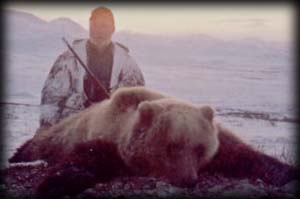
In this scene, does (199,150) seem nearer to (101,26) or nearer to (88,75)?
(88,75)

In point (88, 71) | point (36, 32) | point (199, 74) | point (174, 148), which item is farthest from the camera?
point (199, 74)

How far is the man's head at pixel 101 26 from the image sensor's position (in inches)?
152

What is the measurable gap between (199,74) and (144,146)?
28.3 inches

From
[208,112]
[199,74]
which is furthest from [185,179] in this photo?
[199,74]

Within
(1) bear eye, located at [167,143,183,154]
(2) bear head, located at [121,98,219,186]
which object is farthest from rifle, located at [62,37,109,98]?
(1) bear eye, located at [167,143,183,154]

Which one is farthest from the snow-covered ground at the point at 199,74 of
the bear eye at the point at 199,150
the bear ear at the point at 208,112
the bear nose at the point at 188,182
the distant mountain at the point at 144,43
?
the bear nose at the point at 188,182

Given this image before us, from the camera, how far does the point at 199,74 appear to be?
4.08 metres

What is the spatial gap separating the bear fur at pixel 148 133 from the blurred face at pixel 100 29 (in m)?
0.34

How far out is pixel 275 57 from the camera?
4023 mm

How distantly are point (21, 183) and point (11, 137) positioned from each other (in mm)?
283

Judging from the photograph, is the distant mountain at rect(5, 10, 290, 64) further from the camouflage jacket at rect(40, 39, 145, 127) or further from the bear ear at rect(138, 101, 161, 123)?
the bear ear at rect(138, 101, 161, 123)

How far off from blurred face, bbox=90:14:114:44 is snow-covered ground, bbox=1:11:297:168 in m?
0.06

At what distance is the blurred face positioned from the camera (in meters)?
3.87

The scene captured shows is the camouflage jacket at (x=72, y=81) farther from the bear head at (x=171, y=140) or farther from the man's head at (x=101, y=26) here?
the bear head at (x=171, y=140)
